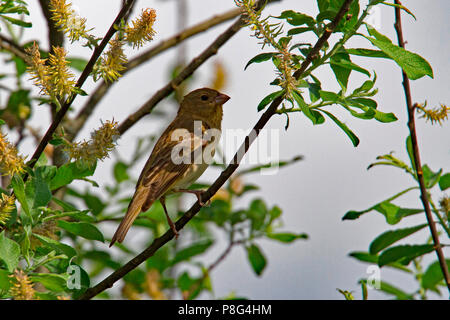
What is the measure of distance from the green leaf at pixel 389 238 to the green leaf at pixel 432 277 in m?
0.66

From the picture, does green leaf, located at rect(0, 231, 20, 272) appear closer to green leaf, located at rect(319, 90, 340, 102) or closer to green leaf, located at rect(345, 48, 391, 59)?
green leaf, located at rect(319, 90, 340, 102)

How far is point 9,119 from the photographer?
5.06 metres

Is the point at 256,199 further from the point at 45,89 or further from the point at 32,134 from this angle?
the point at 45,89

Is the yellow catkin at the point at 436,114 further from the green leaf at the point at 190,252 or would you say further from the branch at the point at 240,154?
the green leaf at the point at 190,252

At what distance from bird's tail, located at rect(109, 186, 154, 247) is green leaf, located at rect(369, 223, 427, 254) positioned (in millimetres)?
1486

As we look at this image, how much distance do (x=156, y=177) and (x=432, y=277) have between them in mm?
2048

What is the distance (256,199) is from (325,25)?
270 centimetres

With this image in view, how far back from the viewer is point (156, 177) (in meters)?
4.94

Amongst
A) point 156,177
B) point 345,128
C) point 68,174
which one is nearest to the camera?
point 345,128

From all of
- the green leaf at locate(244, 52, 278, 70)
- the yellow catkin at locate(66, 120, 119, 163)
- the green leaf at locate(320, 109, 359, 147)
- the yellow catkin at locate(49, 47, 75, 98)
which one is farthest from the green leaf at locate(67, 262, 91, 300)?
the green leaf at locate(320, 109, 359, 147)

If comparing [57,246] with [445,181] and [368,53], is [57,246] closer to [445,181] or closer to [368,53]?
[368,53]

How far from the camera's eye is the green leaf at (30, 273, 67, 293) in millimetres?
3082

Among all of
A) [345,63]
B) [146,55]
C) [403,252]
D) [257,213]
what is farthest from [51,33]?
[403,252]

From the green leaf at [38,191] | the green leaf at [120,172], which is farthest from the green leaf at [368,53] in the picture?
the green leaf at [120,172]
